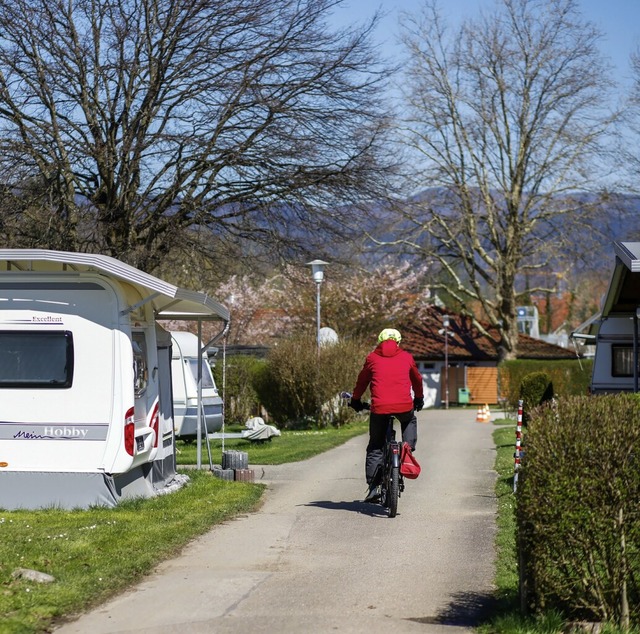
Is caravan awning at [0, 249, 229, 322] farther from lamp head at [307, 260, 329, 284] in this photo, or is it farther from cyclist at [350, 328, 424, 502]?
lamp head at [307, 260, 329, 284]

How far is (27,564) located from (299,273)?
16.6 m

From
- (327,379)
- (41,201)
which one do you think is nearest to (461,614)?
(41,201)

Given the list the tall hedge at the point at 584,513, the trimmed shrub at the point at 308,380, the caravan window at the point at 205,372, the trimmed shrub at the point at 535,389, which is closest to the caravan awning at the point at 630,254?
the tall hedge at the point at 584,513

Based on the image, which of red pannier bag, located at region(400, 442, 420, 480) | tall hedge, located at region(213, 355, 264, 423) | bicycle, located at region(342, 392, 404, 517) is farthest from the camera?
tall hedge, located at region(213, 355, 264, 423)

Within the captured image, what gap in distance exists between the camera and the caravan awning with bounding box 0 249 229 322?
1089cm

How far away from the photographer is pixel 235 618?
6750 mm

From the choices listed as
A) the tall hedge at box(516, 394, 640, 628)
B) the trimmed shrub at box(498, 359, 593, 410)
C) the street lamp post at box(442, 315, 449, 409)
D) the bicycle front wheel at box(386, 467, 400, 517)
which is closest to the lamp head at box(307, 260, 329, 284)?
the bicycle front wheel at box(386, 467, 400, 517)

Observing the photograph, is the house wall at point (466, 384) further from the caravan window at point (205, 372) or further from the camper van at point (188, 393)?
the camper van at point (188, 393)

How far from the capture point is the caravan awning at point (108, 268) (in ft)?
35.7

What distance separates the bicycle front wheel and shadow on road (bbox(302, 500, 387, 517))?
281mm

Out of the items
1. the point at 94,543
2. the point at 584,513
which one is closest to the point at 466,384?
the point at 94,543

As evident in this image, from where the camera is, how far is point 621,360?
30.7 metres

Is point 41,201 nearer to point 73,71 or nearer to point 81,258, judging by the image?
point 73,71

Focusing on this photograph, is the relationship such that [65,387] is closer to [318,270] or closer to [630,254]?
[630,254]
